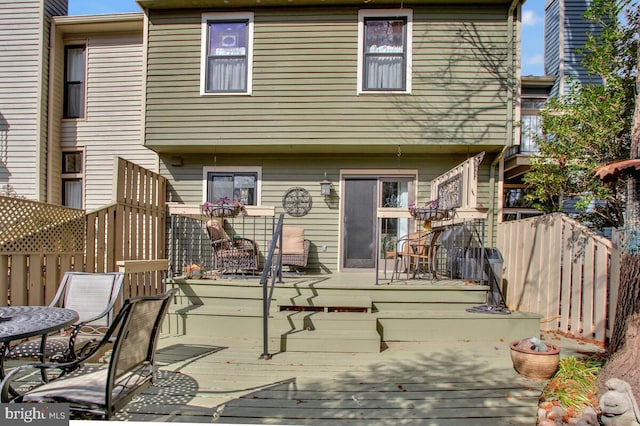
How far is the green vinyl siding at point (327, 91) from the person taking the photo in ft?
22.8

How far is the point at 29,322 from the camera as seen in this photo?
2.48 meters

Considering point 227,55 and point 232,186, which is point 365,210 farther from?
point 227,55

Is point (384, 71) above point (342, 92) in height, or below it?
above

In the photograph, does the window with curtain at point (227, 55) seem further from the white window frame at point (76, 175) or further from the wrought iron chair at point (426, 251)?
the wrought iron chair at point (426, 251)

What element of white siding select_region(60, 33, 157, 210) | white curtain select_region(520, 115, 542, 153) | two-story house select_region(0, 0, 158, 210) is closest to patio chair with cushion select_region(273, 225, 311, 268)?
two-story house select_region(0, 0, 158, 210)

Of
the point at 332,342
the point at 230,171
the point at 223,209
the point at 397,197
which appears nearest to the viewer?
the point at 332,342

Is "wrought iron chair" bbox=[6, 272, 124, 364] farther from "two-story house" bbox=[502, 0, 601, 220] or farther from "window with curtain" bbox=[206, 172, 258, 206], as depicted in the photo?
"two-story house" bbox=[502, 0, 601, 220]

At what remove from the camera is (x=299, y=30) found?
23.7ft

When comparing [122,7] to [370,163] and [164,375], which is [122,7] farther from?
[164,375]

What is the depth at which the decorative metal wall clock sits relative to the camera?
303 inches

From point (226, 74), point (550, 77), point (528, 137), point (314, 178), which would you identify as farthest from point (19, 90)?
point (550, 77)

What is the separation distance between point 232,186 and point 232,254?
2167 millimetres

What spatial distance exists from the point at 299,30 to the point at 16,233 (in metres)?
5.47

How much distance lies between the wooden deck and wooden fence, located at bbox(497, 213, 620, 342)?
3.93 ft
